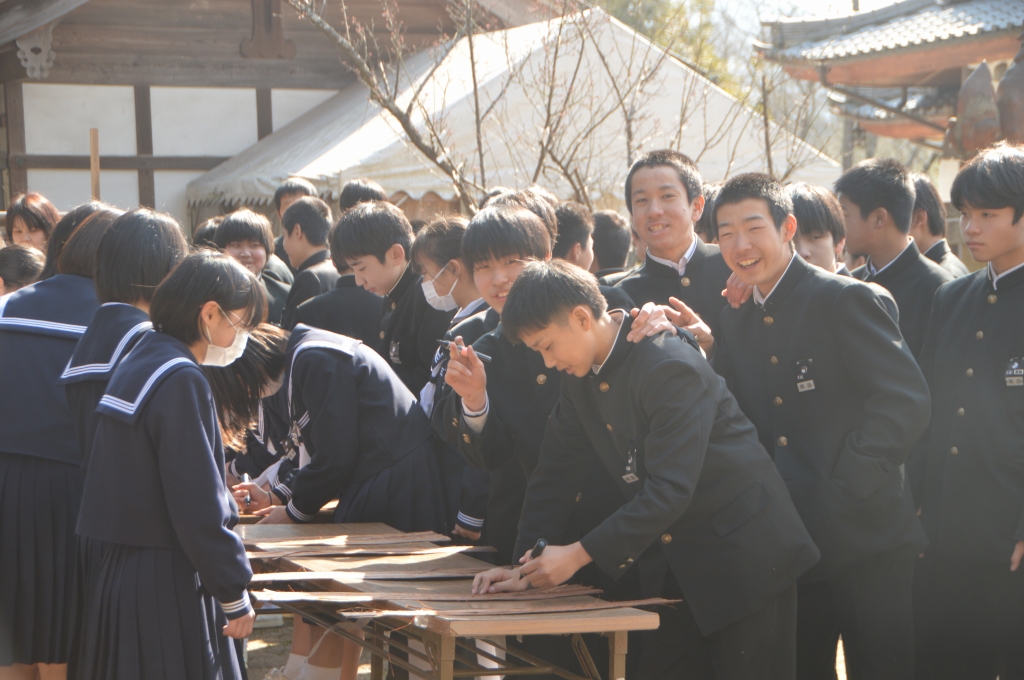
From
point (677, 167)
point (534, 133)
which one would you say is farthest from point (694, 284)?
point (534, 133)

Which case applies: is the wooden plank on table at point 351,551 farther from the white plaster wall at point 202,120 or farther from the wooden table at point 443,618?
the white plaster wall at point 202,120

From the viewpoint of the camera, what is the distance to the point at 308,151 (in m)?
9.37

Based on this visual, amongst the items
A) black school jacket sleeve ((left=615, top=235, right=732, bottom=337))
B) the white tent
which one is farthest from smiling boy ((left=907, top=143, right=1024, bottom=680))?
the white tent

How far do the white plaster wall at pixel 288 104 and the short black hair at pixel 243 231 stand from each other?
6838mm

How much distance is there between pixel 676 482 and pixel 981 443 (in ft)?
3.80

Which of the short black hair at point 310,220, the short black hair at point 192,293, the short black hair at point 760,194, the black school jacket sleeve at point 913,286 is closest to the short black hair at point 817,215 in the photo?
the black school jacket sleeve at point 913,286

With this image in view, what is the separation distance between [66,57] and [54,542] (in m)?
8.90

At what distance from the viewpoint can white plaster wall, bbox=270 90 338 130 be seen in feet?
37.9

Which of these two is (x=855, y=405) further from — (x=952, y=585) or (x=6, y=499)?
(x=6, y=499)

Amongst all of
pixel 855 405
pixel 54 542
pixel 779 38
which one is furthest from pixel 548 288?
pixel 779 38

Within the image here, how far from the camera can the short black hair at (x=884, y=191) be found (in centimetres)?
340

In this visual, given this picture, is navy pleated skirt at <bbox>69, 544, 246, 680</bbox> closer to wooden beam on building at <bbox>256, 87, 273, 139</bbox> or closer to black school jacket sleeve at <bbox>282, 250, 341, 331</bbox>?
black school jacket sleeve at <bbox>282, 250, 341, 331</bbox>

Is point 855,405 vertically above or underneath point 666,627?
above

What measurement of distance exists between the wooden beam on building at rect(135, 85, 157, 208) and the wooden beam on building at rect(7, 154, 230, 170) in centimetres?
7
